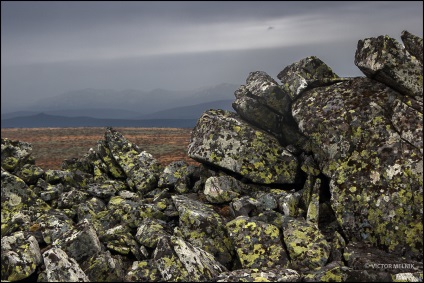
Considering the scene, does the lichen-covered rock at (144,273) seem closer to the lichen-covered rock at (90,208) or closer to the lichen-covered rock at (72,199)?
the lichen-covered rock at (90,208)

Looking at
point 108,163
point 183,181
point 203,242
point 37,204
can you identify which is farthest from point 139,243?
point 108,163

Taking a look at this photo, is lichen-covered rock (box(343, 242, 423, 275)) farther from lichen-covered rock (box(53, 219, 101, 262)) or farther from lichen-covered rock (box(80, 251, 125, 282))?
lichen-covered rock (box(53, 219, 101, 262))

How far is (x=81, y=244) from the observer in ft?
49.8

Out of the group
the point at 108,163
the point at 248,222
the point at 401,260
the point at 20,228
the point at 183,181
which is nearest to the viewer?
the point at 401,260

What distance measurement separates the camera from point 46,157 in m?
82.8

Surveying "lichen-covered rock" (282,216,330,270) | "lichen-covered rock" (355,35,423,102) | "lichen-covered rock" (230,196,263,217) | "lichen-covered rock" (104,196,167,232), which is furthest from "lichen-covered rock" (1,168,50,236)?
"lichen-covered rock" (355,35,423,102)

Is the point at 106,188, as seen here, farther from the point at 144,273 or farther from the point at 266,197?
the point at 266,197

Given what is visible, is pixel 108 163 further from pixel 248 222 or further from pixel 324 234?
pixel 324 234

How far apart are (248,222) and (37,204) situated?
12479mm

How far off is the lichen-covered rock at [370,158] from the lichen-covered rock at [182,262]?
21.1ft

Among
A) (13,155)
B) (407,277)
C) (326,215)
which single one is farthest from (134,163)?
(407,277)

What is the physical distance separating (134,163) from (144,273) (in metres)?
11.7

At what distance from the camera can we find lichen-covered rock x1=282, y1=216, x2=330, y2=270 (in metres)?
14.5

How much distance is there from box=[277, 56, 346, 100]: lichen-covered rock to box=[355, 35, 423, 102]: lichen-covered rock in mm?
3102
